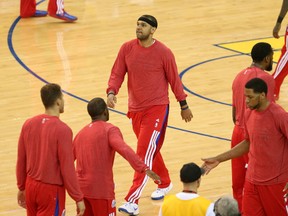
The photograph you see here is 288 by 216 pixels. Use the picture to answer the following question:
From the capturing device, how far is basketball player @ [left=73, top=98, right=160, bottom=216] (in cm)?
980

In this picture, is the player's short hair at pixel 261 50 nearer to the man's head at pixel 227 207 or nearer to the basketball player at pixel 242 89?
the basketball player at pixel 242 89

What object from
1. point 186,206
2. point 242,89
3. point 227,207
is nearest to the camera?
point 227,207

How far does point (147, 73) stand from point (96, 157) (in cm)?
208

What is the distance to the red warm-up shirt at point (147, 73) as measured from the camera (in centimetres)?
1161

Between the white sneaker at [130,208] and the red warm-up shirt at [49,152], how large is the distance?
7.05 feet

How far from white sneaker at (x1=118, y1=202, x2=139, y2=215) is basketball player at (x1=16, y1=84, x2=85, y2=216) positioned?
2.05 metres

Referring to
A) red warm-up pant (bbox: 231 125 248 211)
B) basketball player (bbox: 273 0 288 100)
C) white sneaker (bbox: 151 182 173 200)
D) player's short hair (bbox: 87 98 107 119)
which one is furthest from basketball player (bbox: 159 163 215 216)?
basketball player (bbox: 273 0 288 100)

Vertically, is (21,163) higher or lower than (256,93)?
lower

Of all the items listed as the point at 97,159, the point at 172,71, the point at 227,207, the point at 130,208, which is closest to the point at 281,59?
the point at 172,71

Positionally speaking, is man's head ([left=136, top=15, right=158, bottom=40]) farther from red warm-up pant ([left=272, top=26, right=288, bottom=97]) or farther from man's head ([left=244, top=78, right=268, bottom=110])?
red warm-up pant ([left=272, top=26, right=288, bottom=97])

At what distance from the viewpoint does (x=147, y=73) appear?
1162cm

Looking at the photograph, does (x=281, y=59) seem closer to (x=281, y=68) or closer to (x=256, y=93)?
(x=281, y=68)

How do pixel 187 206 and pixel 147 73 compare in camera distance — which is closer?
pixel 187 206

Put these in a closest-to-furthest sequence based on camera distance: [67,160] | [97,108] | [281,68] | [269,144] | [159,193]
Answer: [67,160] → [269,144] → [97,108] → [159,193] → [281,68]
